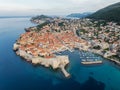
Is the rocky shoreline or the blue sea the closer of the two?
the blue sea

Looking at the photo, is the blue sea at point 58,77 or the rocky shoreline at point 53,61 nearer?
the blue sea at point 58,77

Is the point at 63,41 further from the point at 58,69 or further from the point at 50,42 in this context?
the point at 58,69

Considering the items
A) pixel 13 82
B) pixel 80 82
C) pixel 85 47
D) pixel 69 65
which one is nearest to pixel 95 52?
pixel 85 47

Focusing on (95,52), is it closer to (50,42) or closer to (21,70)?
(50,42)

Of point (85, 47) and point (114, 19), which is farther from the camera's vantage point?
point (114, 19)

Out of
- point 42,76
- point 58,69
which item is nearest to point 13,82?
point 42,76

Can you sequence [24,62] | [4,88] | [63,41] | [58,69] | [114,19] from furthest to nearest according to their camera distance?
[114,19], [63,41], [24,62], [58,69], [4,88]

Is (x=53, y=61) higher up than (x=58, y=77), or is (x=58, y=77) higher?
(x=53, y=61)

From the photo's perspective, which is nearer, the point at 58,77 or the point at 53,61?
the point at 58,77

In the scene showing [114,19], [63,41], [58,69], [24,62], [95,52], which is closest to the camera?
[58,69]
